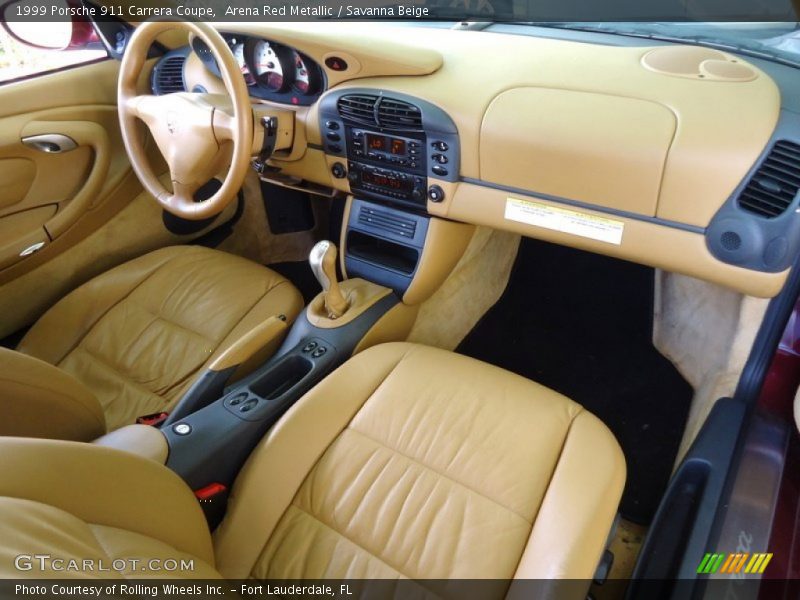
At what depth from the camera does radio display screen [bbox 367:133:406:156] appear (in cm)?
148

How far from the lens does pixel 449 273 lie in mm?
1785

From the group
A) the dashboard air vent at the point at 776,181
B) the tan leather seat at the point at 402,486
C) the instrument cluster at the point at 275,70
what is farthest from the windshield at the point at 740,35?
the tan leather seat at the point at 402,486

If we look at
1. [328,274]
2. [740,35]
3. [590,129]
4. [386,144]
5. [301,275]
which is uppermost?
[740,35]

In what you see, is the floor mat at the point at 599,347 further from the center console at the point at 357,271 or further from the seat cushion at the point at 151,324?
the seat cushion at the point at 151,324

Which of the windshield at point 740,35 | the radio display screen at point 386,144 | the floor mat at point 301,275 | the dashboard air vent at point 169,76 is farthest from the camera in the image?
the floor mat at point 301,275

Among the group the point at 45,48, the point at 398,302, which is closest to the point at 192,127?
the point at 398,302

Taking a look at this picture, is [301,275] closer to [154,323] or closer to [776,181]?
[154,323]

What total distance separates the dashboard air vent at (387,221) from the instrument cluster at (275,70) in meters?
0.34

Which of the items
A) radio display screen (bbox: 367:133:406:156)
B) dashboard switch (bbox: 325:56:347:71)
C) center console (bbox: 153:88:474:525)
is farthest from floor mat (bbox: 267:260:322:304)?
dashboard switch (bbox: 325:56:347:71)

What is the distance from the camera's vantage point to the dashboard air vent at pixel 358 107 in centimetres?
146

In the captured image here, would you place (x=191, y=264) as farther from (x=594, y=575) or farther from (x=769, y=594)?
(x=769, y=594)

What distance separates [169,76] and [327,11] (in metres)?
0.54

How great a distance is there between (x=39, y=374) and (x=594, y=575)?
941 millimetres

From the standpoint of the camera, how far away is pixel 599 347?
1.84 meters
